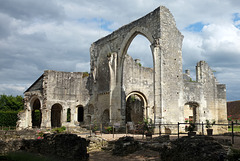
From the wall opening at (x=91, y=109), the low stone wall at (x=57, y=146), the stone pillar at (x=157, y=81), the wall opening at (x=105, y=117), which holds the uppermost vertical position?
the stone pillar at (x=157, y=81)

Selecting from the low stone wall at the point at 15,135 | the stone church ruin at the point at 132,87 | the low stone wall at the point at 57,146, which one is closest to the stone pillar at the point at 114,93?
the stone church ruin at the point at 132,87

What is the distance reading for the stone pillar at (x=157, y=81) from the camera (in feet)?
48.0

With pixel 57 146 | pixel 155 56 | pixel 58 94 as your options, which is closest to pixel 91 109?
pixel 58 94

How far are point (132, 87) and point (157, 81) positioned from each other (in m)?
6.47

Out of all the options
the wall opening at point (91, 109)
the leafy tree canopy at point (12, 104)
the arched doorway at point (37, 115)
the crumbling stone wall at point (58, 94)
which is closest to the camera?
the crumbling stone wall at point (58, 94)

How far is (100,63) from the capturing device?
2189cm

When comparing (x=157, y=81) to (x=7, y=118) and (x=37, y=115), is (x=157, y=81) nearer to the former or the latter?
(x=37, y=115)

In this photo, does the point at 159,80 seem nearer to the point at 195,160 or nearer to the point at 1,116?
the point at 195,160

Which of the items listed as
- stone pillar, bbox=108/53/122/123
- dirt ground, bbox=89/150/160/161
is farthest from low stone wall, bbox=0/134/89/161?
stone pillar, bbox=108/53/122/123

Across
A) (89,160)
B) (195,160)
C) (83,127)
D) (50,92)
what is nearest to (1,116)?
(50,92)

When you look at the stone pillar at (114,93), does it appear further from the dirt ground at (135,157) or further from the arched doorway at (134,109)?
the dirt ground at (135,157)

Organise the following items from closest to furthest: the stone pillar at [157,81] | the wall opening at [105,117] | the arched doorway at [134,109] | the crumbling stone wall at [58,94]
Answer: the stone pillar at [157,81] < the wall opening at [105,117] < the crumbling stone wall at [58,94] < the arched doorway at [134,109]

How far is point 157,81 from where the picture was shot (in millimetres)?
14867

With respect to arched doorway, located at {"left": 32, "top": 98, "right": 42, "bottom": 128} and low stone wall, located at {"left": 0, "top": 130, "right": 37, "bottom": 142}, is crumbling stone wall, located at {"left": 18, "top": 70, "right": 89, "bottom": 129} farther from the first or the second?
low stone wall, located at {"left": 0, "top": 130, "right": 37, "bottom": 142}
